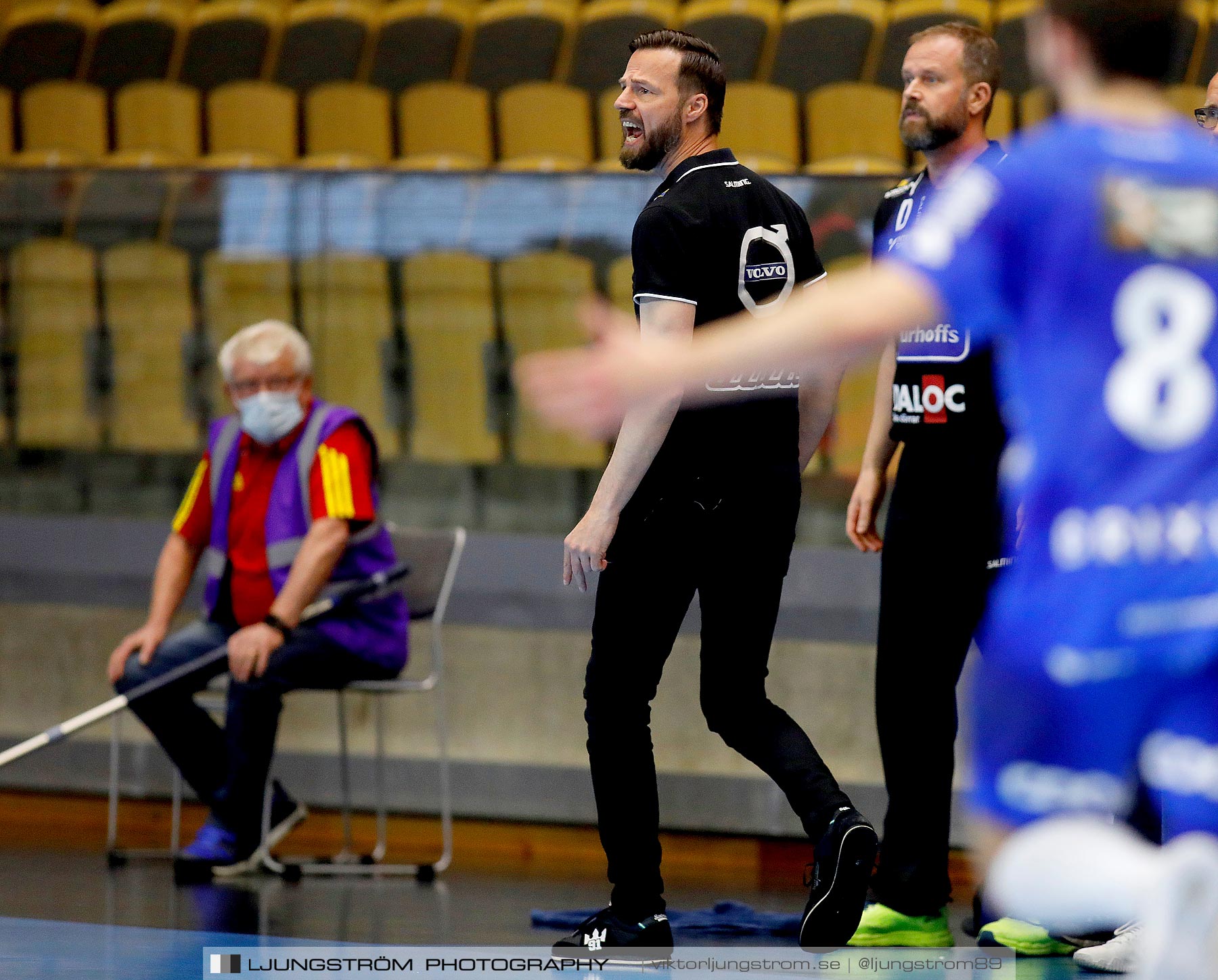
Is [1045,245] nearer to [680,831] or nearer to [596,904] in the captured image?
[596,904]

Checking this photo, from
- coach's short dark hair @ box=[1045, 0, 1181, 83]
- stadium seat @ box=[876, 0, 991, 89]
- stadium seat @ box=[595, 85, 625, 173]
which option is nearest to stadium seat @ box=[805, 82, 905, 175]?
stadium seat @ box=[876, 0, 991, 89]

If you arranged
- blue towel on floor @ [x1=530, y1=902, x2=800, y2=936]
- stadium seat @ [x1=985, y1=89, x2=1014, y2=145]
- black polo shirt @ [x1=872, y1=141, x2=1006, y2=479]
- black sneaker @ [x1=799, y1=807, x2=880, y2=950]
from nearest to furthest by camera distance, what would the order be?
black sneaker @ [x1=799, y1=807, x2=880, y2=950] < black polo shirt @ [x1=872, y1=141, x2=1006, y2=479] < blue towel on floor @ [x1=530, y1=902, x2=800, y2=936] < stadium seat @ [x1=985, y1=89, x2=1014, y2=145]

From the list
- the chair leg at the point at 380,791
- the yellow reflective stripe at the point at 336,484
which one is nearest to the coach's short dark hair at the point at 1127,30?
the yellow reflective stripe at the point at 336,484

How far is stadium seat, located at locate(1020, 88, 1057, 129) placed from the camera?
6.87 meters

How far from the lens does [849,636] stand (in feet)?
17.7

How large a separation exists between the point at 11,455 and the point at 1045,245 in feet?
17.3

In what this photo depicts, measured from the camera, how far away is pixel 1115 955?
3.56 metres

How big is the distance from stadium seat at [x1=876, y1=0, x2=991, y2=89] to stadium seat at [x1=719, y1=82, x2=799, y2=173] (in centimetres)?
42

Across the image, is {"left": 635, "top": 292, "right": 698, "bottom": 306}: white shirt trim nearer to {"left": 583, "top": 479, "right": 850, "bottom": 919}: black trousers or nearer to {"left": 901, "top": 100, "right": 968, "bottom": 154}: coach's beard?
{"left": 583, "top": 479, "right": 850, "bottom": 919}: black trousers

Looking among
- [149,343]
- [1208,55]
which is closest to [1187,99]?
[1208,55]

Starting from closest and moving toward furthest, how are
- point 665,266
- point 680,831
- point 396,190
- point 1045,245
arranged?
1. point 1045,245
2. point 665,266
3. point 680,831
4. point 396,190

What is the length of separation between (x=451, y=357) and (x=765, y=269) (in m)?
2.57

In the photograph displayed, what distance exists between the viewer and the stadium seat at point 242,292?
611cm

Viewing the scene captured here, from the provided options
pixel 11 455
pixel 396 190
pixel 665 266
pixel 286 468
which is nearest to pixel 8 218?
pixel 11 455
